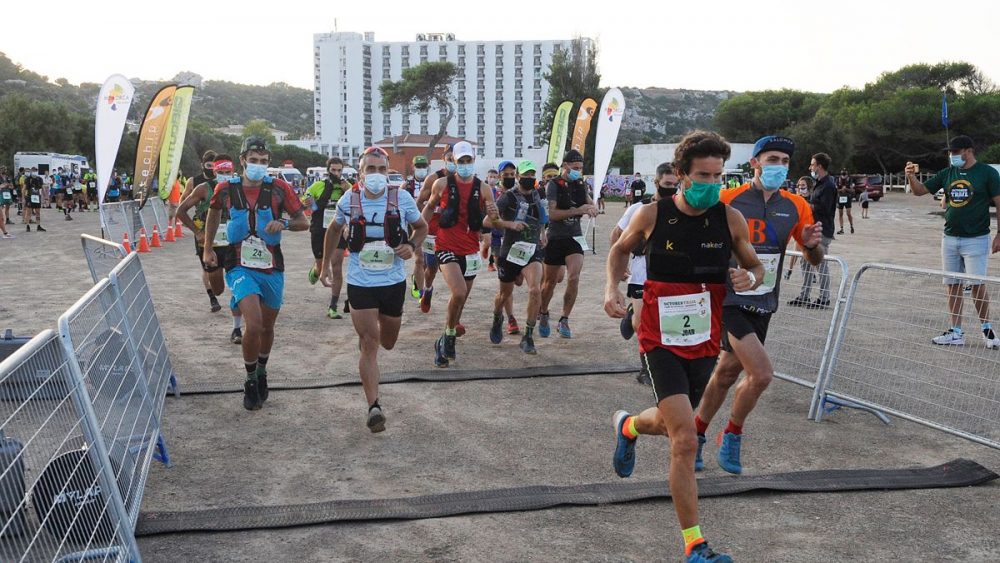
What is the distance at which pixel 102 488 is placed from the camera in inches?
A: 131

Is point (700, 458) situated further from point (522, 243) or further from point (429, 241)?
point (429, 241)

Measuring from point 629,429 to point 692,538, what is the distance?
0.88 metres

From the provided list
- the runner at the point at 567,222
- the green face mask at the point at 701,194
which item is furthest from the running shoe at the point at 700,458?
the runner at the point at 567,222

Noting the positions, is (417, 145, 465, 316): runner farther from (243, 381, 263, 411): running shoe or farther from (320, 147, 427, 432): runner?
(243, 381, 263, 411): running shoe

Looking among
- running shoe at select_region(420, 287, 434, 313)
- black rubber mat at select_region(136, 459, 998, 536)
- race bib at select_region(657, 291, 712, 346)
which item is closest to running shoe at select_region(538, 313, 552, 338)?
running shoe at select_region(420, 287, 434, 313)

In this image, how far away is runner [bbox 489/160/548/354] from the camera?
8.55m

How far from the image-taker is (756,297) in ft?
16.7

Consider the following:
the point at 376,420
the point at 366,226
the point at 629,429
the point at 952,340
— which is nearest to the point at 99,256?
the point at 366,226

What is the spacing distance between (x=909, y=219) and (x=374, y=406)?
34254mm

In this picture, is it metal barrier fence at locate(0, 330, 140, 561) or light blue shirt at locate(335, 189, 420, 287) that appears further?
light blue shirt at locate(335, 189, 420, 287)

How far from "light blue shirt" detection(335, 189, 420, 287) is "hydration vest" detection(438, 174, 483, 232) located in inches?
70.0

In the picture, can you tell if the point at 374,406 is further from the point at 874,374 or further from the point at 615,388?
the point at 874,374

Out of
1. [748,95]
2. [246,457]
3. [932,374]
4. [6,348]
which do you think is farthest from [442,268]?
[748,95]

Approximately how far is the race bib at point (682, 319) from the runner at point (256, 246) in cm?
340
